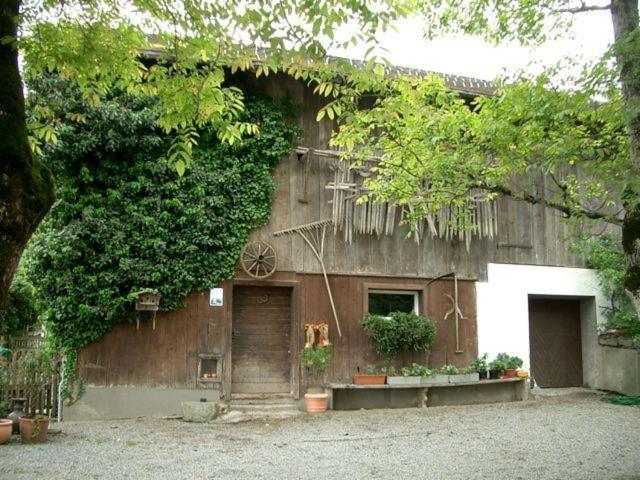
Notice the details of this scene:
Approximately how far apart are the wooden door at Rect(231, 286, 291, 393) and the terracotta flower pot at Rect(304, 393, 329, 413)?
0.62 metres

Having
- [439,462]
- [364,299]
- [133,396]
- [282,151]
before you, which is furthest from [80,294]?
[439,462]

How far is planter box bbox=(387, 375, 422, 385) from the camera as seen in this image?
37.0 feet

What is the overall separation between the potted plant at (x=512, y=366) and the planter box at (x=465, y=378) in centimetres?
87

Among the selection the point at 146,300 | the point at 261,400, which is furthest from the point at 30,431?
the point at 261,400

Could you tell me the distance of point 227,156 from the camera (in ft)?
36.5

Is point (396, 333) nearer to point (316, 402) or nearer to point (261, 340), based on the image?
point (316, 402)

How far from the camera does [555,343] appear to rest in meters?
14.2

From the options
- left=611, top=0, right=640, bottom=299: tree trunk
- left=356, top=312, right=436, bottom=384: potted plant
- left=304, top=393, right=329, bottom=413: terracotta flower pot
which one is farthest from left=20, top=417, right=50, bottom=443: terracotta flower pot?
left=611, top=0, right=640, bottom=299: tree trunk

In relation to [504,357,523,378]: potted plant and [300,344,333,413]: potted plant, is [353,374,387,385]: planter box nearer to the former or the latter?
[300,344,333,413]: potted plant

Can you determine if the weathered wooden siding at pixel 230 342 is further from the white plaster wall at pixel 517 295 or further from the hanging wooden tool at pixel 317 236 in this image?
the white plaster wall at pixel 517 295

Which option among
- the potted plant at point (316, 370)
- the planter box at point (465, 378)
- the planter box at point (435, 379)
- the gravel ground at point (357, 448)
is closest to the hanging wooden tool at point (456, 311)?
the planter box at point (465, 378)

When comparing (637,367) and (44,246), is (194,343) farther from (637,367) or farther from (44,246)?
(637,367)

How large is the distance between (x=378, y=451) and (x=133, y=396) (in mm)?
4809

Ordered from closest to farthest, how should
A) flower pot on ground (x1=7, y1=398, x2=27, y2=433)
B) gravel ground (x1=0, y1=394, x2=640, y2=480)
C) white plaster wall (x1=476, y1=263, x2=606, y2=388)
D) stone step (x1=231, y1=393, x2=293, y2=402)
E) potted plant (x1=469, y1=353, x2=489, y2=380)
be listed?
gravel ground (x1=0, y1=394, x2=640, y2=480)
flower pot on ground (x1=7, y1=398, x2=27, y2=433)
stone step (x1=231, y1=393, x2=293, y2=402)
potted plant (x1=469, y1=353, x2=489, y2=380)
white plaster wall (x1=476, y1=263, x2=606, y2=388)
